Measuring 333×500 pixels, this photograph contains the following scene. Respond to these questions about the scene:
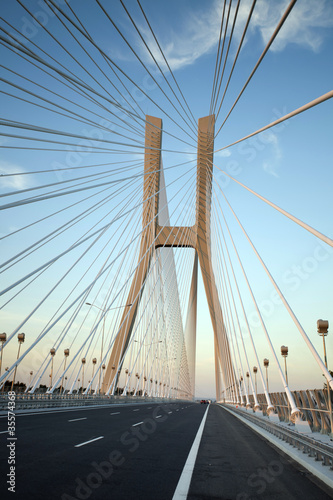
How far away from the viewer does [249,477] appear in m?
6.41

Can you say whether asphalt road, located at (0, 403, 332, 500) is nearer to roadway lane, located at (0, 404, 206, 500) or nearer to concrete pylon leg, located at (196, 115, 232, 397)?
roadway lane, located at (0, 404, 206, 500)

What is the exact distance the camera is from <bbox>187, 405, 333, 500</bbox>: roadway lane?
5359mm

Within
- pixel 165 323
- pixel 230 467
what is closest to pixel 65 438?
pixel 230 467

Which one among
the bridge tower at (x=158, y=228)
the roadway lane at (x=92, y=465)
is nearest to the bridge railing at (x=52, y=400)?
the bridge tower at (x=158, y=228)

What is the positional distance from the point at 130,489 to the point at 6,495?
1.50 metres

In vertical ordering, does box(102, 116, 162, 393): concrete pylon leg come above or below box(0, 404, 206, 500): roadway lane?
above

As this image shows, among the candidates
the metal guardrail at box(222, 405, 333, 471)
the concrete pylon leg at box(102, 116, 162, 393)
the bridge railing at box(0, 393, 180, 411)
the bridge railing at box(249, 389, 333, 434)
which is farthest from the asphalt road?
the concrete pylon leg at box(102, 116, 162, 393)

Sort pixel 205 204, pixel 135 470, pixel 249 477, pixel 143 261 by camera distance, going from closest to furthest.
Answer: pixel 249 477
pixel 135 470
pixel 205 204
pixel 143 261

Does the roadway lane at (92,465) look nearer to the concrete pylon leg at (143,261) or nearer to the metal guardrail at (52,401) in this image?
the metal guardrail at (52,401)

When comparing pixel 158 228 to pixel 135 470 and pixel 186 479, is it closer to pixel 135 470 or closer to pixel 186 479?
pixel 135 470

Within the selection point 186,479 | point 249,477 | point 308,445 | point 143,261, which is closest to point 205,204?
point 143,261

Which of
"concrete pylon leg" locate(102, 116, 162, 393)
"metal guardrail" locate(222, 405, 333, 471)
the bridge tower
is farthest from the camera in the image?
"concrete pylon leg" locate(102, 116, 162, 393)

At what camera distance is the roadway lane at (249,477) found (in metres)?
5.36

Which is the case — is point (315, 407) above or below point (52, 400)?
below
